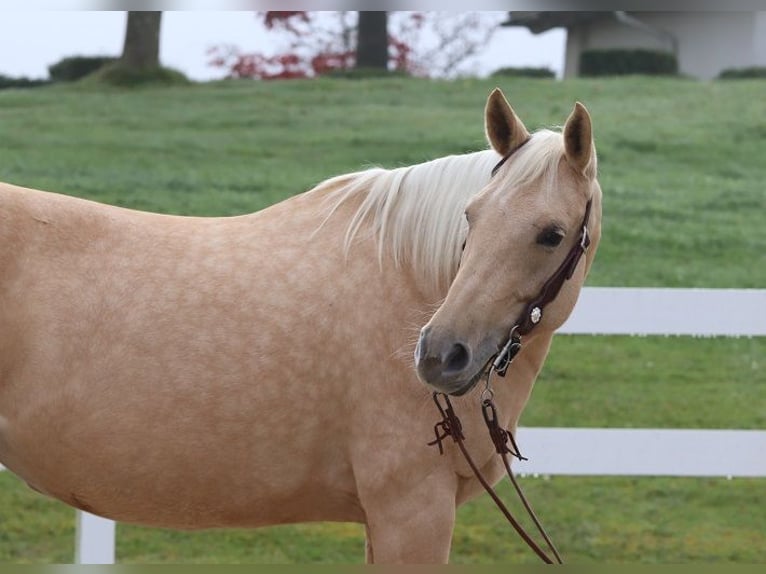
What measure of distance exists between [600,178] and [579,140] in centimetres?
863

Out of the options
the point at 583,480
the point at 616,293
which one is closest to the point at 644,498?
the point at 583,480

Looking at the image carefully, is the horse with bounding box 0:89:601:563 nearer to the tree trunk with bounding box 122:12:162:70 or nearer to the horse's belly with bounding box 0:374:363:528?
the horse's belly with bounding box 0:374:363:528

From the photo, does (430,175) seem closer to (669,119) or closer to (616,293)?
(616,293)

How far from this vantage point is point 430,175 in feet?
11.0

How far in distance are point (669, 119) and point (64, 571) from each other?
1132 centimetres

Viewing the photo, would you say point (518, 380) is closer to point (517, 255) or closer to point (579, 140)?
point (517, 255)

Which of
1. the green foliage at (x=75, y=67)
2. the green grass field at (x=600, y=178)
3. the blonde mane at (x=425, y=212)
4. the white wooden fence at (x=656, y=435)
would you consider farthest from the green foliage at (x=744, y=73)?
the blonde mane at (x=425, y=212)

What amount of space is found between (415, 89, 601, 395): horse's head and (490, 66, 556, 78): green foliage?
1246 centimetres

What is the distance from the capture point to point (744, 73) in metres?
15.4

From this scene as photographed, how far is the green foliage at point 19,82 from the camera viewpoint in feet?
45.8

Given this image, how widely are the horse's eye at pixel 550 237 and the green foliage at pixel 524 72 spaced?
12.6 metres

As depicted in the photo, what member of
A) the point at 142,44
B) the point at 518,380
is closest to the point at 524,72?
the point at 142,44

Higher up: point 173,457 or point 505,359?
point 505,359

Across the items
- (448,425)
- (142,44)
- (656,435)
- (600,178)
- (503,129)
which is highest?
(503,129)
